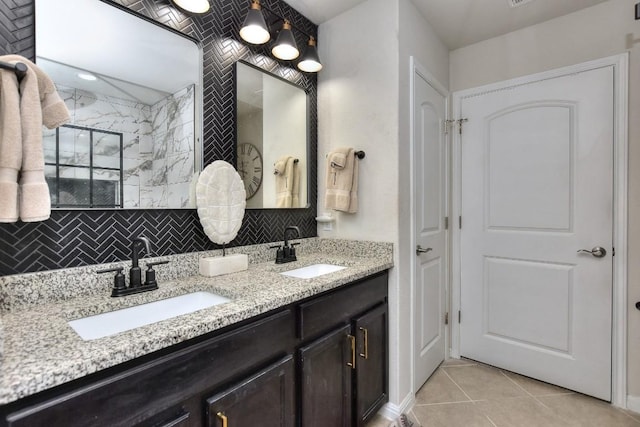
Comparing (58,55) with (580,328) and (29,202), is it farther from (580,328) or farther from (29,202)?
(580,328)

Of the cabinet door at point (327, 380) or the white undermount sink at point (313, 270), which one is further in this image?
the white undermount sink at point (313, 270)

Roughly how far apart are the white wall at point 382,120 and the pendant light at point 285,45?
408mm

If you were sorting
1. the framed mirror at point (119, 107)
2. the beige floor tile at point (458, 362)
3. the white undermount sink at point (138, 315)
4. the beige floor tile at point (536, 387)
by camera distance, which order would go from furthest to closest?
the beige floor tile at point (458, 362) < the beige floor tile at point (536, 387) < the framed mirror at point (119, 107) < the white undermount sink at point (138, 315)

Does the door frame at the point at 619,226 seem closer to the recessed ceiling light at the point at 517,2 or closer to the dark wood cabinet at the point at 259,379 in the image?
the recessed ceiling light at the point at 517,2

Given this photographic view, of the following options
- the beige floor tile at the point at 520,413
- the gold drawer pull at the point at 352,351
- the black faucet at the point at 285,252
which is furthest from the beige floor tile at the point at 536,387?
the black faucet at the point at 285,252

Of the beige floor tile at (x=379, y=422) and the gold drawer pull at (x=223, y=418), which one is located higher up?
the gold drawer pull at (x=223, y=418)

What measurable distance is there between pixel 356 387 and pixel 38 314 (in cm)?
131

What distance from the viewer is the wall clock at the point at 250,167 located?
170cm

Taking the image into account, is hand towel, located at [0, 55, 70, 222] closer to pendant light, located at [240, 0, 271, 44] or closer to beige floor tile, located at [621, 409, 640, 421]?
pendant light, located at [240, 0, 271, 44]

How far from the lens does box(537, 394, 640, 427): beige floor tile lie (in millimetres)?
1742

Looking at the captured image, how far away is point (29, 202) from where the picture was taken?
87 centimetres

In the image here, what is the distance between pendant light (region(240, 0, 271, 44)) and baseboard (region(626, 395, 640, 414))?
296 cm

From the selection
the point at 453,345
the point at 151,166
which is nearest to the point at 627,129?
the point at 453,345

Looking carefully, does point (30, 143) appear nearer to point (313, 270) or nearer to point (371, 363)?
point (313, 270)
